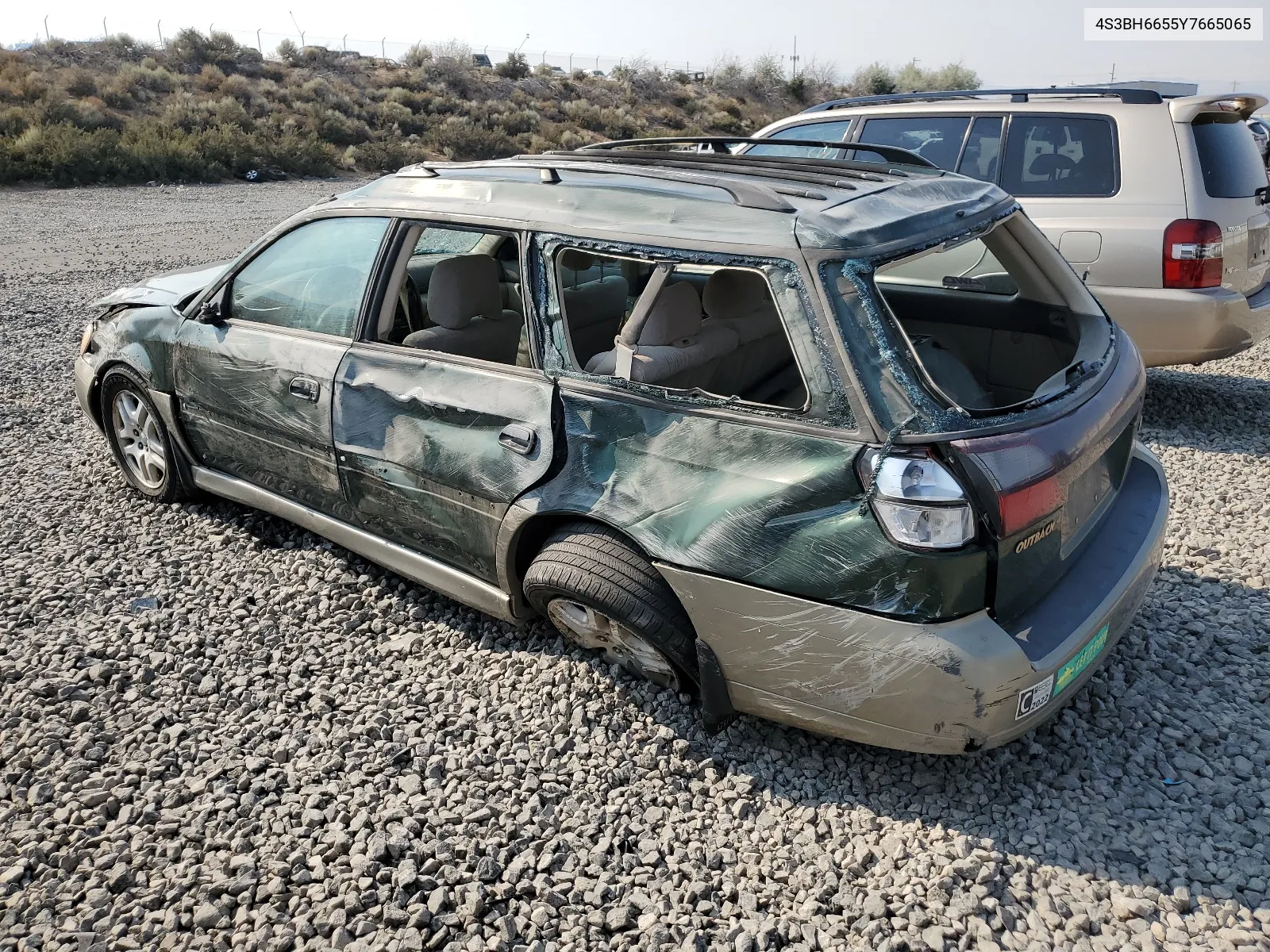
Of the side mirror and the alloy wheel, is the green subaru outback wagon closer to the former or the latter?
the side mirror

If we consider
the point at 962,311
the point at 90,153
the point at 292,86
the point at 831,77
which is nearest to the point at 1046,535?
the point at 962,311

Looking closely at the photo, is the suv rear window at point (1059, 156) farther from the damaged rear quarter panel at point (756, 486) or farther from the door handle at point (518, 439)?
the door handle at point (518, 439)

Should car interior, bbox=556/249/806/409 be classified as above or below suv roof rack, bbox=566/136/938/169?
below

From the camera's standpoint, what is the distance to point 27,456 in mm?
5648

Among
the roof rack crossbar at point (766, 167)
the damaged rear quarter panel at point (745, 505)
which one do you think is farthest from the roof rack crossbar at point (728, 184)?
the damaged rear quarter panel at point (745, 505)

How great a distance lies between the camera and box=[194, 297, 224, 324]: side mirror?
13.7 ft

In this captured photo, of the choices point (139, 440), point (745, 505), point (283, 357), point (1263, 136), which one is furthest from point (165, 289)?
point (1263, 136)

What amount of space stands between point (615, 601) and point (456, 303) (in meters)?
1.54

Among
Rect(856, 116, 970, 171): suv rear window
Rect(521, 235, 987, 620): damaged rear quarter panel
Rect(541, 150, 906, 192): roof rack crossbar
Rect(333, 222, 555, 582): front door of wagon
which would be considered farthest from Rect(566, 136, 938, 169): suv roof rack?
Rect(856, 116, 970, 171): suv rear window

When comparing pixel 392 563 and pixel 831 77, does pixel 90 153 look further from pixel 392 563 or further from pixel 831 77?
pixel 831 77

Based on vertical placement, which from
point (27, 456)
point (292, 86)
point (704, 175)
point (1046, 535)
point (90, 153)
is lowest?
point (27, 456)

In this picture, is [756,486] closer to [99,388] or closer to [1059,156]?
[99,388]

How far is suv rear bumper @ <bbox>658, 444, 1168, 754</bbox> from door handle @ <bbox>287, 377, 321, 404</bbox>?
170 cm

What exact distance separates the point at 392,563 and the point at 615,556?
47.1 inches
